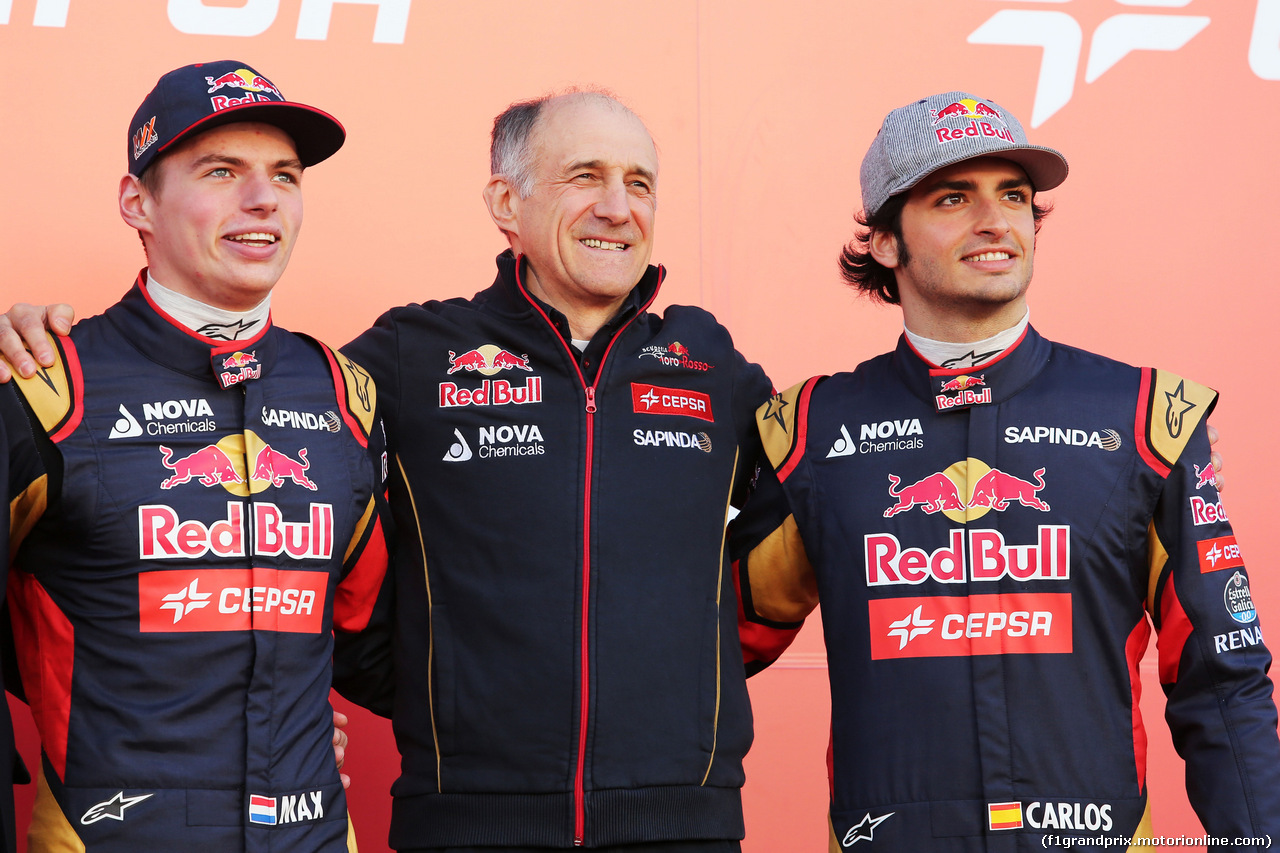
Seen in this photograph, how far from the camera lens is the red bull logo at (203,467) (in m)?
2.06

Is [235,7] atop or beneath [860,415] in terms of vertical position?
atop

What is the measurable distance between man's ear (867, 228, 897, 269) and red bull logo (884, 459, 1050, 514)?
444 millimetres

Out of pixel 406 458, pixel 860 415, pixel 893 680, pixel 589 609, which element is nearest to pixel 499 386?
pixel 406 458

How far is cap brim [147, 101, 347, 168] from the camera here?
7.05ft

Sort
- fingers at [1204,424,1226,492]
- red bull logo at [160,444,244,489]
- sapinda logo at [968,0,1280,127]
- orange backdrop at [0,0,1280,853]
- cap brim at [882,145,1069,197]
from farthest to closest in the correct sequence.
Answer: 1. sapinda logo at [968,0,1280,127]
2. orange backdrop at [0,0,1280,853]
3. cap brim at [882,145,1069,197]
4. fingers at [1204,424,1226,492]
5. red bull logo at [160,444,244,489]

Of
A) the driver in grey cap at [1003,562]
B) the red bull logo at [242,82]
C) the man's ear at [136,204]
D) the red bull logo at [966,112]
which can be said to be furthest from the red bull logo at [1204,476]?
the man's ear at [136,204]

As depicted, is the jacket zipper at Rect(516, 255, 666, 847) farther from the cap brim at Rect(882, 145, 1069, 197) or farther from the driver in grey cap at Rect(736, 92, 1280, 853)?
the cap brim at Rect(882, 145, 1069, 197)

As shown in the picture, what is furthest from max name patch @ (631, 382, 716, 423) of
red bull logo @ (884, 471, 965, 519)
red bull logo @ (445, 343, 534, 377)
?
red bull logo @ (884, 471, 965, 519)

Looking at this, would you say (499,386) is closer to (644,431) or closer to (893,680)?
(644,431)

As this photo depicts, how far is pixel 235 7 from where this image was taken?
10.8ft

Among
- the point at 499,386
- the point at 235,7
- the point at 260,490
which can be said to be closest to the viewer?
the point at 260,490

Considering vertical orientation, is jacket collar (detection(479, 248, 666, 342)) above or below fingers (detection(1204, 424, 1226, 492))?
above

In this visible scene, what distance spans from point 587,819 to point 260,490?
712 mm

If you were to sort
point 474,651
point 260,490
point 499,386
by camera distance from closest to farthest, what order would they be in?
1. point 260,490
2. point 474,651
3. point 499,386
